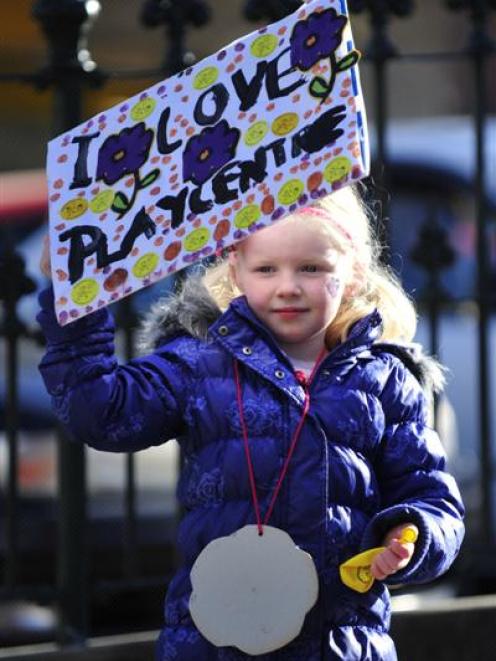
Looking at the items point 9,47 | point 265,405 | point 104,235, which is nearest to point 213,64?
point 104,235

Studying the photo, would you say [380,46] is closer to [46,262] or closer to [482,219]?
[482,219]

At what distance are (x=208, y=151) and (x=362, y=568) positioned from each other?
76 cm

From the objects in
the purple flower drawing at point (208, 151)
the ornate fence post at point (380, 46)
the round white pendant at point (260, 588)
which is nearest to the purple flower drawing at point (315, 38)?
the purple flower drawing at point (208, 151)

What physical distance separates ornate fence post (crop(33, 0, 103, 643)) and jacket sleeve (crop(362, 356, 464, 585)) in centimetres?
159

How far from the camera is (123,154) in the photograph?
3.24m

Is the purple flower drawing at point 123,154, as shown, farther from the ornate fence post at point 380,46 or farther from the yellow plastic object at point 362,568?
the ornate fence post at point 380,46

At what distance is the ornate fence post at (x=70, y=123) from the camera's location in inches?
186

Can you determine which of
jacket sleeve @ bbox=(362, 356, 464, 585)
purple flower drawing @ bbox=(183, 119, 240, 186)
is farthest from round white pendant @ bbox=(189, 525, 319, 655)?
purple flower drawing @ bbox=(183, 119, 240, 186)

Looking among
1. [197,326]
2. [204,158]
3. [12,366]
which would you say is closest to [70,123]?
[12,366]

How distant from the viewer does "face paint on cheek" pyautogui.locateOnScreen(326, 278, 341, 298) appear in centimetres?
327

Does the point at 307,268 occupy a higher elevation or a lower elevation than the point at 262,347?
higher

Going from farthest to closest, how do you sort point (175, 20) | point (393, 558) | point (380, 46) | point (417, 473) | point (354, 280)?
point (380, 46), point (175, 20), point (354, 280), point (417, 473), point (393, 558)

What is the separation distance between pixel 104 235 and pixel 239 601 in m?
0.67

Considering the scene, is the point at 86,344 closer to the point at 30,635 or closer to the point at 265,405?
the point at 265,405
